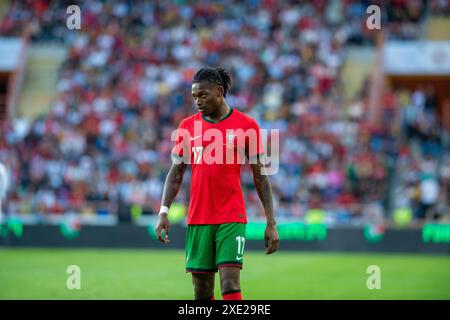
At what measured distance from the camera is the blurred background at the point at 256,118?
Result: 23344 mm

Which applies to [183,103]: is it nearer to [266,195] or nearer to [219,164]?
[266,195]

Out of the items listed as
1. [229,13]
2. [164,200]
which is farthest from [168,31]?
[164,200]

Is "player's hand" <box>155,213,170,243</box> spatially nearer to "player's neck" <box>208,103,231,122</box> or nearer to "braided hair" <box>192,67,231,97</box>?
"player's neck" <box>208,103,231,122</box>

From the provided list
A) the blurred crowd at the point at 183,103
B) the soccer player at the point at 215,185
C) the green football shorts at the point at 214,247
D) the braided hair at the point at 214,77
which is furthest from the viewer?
the blurred crowd at the point at 183,103

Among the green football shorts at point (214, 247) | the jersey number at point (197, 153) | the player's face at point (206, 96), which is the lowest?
the green football shorts at point (214, 247)

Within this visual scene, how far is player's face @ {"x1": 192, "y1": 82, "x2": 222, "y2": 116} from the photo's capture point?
873 cm

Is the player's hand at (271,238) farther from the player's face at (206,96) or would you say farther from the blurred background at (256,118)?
the blurred background at (256,118)

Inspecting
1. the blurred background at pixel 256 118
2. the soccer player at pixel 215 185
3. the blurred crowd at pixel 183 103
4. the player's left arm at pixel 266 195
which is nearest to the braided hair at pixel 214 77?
the soccer player at pixel 215 185

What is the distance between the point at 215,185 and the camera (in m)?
8.77

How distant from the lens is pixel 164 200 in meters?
9.14

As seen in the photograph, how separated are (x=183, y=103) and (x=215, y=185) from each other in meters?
21.7

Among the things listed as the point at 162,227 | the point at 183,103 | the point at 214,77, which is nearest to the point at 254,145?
the point at 214,77

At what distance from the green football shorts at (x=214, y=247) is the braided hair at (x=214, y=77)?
4.50 feet

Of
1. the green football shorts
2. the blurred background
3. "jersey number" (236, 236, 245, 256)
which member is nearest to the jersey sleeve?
the green football shorts
